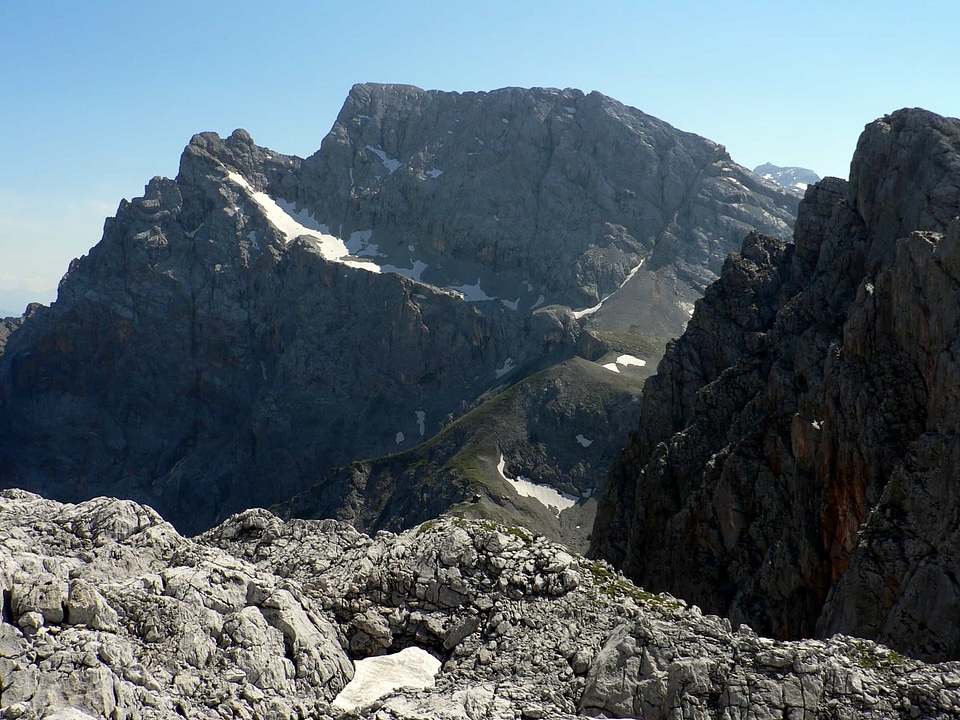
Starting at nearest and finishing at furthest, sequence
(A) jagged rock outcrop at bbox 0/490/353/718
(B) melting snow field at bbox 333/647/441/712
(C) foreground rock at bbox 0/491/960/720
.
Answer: (A) jagged rock outcrop at bbox 0/490/353/718, (C) foreground rock at bbox 0/491/960/720, (B) melting snow field at bbox 333/647/441/712

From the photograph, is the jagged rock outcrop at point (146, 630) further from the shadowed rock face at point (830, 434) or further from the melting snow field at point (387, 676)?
the shadowed rock face at point (830, 434)

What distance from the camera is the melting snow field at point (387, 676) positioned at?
2341 cm

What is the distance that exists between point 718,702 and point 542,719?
4137 millimetres

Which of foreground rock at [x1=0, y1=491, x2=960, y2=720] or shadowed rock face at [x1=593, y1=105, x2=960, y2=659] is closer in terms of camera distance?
foreground rock at [x1=0, y1=491, x2=960, y2=720]

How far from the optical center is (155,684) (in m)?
20.7

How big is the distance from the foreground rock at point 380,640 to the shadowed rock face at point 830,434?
27723 mm

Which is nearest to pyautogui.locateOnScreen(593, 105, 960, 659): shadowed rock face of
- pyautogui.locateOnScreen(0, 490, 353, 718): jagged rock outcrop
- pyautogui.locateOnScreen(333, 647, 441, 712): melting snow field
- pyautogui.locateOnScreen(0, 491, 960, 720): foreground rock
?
pyautogui.locateOnScreen(0, 491, 960, 720): foreground rock

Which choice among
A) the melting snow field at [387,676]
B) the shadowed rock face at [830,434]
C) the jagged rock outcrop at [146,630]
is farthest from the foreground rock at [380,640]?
the shadowed rock face at [830,434]

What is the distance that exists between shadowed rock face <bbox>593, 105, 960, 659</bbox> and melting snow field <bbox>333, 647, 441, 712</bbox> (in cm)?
3169

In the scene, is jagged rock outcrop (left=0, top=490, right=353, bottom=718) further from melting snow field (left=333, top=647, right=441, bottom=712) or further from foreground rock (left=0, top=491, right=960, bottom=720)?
melting snow field (left=333, top=647, right=441, bottom=712)

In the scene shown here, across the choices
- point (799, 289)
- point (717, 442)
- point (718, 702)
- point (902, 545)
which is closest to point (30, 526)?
point (718, 702)

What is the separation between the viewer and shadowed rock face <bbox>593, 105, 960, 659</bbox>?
53906 millimetres

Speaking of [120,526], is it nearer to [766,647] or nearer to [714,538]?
[766,647]

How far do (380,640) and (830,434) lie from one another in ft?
173
